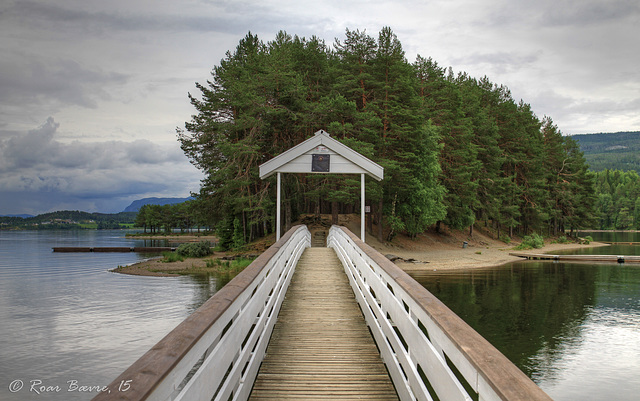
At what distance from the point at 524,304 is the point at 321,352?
15040 millimetres

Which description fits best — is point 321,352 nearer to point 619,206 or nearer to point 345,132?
point 345,132

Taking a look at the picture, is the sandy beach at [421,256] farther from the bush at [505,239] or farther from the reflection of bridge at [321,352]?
the reflection of bridge at [321,352]

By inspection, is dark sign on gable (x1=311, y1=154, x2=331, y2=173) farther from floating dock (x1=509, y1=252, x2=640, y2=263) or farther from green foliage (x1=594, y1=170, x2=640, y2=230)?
green foliage (x1=594, y1=170, x2=640, y2=230)

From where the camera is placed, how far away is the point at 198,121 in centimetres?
3616

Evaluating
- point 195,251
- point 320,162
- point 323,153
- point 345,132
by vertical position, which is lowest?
point 195,251

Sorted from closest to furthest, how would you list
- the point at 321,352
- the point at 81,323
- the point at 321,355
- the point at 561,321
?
the point at 321,355 → the point at 321,352 → the point at 561,321 → the point at 81,323

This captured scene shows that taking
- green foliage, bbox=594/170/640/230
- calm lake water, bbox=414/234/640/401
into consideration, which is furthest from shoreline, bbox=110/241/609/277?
green foliage, bbox=594/170/640/230

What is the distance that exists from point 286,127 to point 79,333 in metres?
19.9

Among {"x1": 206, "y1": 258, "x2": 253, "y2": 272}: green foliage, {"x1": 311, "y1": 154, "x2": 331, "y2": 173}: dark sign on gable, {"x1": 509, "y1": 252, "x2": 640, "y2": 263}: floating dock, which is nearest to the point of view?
{"x1": 311, "y1": 154, "x2": 331, "y2": 173}: dark sign on gable

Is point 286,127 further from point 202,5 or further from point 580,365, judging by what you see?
point 580,365

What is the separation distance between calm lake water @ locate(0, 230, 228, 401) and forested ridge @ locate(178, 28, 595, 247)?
28.5 feet

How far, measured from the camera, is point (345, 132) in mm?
29781

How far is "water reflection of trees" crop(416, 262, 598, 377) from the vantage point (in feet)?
39.6

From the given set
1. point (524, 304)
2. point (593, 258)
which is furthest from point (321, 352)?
point (593, 258)
